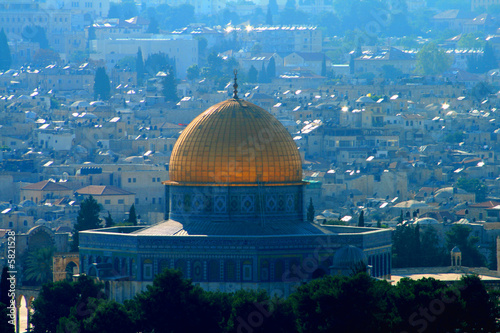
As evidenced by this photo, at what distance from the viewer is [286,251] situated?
5600 centimetres

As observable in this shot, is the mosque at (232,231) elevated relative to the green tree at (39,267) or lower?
elevated

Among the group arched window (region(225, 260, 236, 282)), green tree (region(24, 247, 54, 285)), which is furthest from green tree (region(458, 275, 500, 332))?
green tree (region(24, 247, 54, 285))

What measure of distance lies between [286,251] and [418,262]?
53.4 ft

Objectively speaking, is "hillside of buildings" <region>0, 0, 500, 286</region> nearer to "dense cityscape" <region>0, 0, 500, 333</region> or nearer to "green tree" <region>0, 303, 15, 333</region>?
"dense cityscape" <region>0, 0, 500, 333</region>

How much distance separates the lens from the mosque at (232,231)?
55781 millimetres

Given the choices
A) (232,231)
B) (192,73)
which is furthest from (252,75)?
(232,231)

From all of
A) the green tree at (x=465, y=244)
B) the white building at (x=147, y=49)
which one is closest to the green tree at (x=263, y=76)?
the white building at (x=147, y=49)

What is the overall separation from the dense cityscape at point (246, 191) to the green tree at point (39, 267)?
0.27ft

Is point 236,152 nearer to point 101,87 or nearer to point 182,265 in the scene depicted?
point 182,265

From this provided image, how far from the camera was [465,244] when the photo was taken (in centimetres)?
7794

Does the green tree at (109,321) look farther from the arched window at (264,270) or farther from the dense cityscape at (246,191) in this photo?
the arched window at (264,270)

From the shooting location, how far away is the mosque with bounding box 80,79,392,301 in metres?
55.8

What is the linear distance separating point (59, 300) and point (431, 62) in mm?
136888

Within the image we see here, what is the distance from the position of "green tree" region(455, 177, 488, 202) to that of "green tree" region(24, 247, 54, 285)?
40.2m
